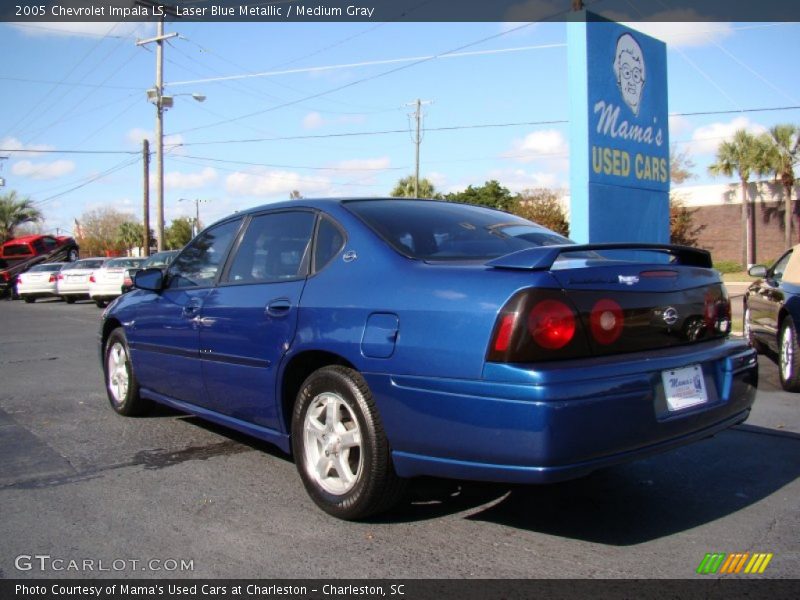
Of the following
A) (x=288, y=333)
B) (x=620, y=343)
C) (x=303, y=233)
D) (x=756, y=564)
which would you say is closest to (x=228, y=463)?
(x=288, y=333)

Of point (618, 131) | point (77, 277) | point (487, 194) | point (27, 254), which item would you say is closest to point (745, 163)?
point (487, 194)

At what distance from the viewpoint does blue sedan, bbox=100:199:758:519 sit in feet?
9.15

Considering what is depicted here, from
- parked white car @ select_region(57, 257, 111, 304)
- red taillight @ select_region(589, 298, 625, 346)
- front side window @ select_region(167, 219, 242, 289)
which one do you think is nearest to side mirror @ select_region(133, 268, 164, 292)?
front side window @ select_region(167, 219, 242, 289)

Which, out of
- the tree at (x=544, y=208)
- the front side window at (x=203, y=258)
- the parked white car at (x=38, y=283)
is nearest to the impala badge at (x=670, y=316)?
the front side window at (x=203, y=258)

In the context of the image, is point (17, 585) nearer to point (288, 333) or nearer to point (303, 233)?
point (288, 333)

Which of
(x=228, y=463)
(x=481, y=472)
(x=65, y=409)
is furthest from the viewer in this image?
(x=65, y=409)

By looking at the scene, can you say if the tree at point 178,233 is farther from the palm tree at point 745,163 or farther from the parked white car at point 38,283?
the palm tree at point 745,163

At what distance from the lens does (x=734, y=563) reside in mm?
2945

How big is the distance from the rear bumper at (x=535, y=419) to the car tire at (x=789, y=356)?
155 inches

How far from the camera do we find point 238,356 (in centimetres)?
400

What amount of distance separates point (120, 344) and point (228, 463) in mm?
1802

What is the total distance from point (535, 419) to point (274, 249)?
2042 mm

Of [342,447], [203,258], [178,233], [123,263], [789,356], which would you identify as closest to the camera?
[342,447]

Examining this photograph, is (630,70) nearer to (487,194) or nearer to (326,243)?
(326,243)
